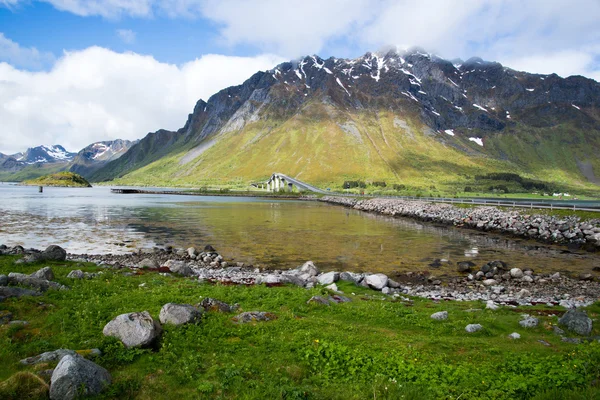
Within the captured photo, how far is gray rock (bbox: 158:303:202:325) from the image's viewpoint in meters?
12.5

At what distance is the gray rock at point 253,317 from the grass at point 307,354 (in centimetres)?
35

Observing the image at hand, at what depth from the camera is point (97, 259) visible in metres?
32.6

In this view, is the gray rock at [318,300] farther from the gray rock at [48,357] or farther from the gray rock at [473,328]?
the gray rock at [48,357]

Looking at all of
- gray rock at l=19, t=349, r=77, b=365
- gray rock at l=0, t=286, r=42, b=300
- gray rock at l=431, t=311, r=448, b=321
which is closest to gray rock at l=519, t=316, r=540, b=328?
gray rock at l=431, t=311, r=448, b=321

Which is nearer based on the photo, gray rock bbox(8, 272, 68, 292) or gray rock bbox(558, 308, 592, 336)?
gray rock bbox(558, 308, 592, 336)

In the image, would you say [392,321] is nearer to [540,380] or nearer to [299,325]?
[299,325]

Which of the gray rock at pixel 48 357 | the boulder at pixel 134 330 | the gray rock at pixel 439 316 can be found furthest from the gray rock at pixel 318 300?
the gray rock at pixel 48 357

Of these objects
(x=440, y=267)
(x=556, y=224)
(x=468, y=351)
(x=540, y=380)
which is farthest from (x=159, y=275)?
(x=556, y=224)

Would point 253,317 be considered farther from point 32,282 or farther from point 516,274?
point 516,274

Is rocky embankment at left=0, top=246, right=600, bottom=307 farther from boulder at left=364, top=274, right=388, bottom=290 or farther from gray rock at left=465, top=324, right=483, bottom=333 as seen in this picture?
gray rock at left=465, top=324, right=483, bottom=333

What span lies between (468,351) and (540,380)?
7.55 ft

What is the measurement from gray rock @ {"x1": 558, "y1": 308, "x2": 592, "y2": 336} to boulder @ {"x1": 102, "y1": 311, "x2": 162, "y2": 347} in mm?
15561

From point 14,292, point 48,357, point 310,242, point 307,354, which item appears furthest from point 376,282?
point 310,242

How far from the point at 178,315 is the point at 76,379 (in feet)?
14.9
